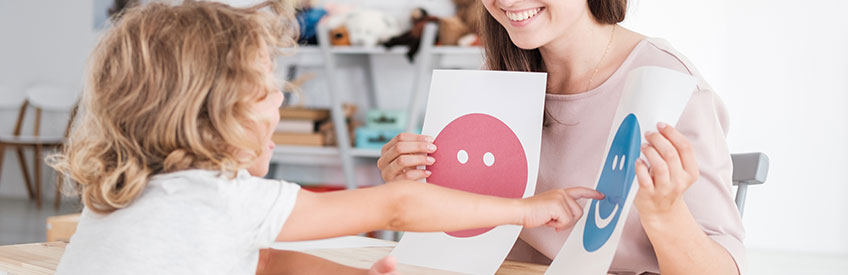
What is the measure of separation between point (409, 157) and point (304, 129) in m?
2.81

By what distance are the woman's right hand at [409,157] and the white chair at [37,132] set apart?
4346mm

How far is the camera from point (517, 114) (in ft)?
3.37

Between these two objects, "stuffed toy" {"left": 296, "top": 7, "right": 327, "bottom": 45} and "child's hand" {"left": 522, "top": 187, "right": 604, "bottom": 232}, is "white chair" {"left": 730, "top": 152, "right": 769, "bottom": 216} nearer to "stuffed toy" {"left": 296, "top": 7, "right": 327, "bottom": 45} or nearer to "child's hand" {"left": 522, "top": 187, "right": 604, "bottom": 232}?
"child's hand" {"left": 522, "top": 187, "right": 604, "bottom": 232}

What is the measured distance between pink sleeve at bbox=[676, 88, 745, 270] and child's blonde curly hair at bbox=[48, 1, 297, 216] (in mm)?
529

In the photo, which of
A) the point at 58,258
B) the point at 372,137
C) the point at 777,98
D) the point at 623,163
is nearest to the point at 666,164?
the point at 623,163

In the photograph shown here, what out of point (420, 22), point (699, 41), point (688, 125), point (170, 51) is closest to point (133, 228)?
point (170, 51)

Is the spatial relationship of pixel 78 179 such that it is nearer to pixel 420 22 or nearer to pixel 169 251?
pixel 169 251

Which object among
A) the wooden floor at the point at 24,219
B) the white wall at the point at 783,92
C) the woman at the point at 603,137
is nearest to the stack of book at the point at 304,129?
the wooden floor at the point at 24,219

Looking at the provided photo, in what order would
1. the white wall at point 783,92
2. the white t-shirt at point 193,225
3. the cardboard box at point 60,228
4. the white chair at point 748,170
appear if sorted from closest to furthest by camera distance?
the white t-shirt at point 193,225, the white chair at point 748,170, the cardboard box at point 60,228, the white wall at point 783,92

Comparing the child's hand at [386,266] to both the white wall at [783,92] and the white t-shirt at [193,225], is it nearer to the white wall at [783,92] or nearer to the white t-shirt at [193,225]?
the white t-shirt at [193,225]

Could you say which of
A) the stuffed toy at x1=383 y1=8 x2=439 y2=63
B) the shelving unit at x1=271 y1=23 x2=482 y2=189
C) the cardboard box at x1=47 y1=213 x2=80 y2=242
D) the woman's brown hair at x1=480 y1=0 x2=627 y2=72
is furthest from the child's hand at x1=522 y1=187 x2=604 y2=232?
the stuffed toy at x1=383 y1=8 x2=439 y2=63

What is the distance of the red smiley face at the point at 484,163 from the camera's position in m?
1.02

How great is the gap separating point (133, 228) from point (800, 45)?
3.62m

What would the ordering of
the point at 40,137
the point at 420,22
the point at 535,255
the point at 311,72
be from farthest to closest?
1. the point at 40,137
2. the point at 311,72
3. the point at 420,22
4. the point at 535,255
